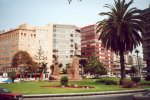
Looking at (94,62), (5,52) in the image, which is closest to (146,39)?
(94,62)

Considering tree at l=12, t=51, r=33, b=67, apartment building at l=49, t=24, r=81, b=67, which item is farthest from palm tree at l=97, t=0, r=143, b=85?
apartment building at l=49, t=24, r=81, b=67

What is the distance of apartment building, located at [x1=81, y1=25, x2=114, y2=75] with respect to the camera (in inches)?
6580

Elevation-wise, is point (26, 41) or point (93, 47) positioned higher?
point (26, 41)

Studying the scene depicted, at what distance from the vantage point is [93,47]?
16800cm

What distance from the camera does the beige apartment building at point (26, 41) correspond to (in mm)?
139750

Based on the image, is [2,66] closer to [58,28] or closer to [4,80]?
[58,28]

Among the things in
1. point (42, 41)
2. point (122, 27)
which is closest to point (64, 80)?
point (122, 27)

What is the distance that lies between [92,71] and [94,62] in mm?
5174

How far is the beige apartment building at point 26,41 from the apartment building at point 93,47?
31533mm

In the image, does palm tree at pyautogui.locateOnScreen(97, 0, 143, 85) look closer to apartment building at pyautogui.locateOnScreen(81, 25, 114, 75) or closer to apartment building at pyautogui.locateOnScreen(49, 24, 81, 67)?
apartment building at pyautogui.locateOnScreen(49, 24, 81, 67)

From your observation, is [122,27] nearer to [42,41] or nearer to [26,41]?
[26,41]

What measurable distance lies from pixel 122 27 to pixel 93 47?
400 feet

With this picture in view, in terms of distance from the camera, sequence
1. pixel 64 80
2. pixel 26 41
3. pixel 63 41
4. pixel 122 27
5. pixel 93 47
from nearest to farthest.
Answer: pixel 64 80, pixel 122 27, pixel 26 41, pixel 63 41, pixel 93 47

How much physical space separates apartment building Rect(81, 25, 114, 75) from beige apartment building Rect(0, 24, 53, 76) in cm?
3153
